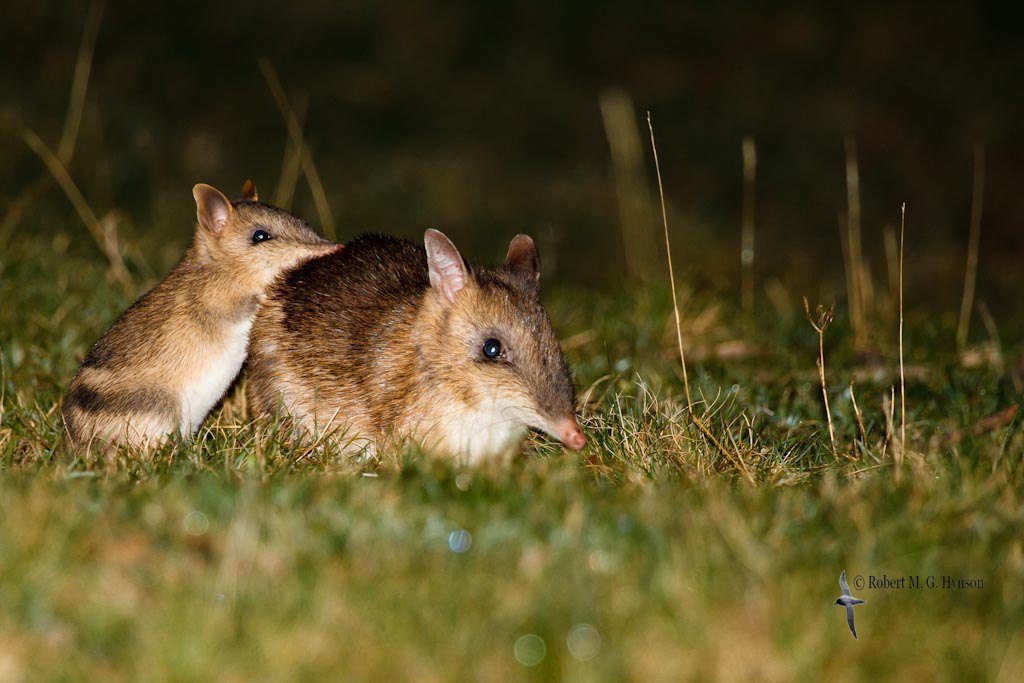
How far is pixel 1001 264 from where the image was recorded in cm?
1219

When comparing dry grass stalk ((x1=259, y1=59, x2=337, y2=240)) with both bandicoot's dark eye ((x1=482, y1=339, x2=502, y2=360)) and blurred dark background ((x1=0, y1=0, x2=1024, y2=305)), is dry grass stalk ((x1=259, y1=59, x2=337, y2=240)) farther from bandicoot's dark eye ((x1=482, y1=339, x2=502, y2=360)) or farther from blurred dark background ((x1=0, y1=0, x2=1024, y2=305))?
bandicoot's dark eye ((x1=482, y1=339, x2=502, y2=360))

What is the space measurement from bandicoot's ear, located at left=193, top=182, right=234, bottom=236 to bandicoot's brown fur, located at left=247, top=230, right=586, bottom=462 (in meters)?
0.49

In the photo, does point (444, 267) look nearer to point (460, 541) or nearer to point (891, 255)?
point (460, 541)

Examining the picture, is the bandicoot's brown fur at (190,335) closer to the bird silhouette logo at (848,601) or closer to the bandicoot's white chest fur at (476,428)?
the bandicoot's white chest fur at (476,428)

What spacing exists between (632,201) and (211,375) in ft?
19.0

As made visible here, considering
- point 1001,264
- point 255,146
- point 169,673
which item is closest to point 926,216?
point 1001,264

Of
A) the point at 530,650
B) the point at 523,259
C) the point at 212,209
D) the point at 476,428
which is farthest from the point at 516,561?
the point at 212,209

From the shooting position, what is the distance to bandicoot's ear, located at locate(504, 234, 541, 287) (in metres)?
4.81

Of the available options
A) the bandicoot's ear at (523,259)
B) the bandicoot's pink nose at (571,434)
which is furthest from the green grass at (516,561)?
the bandicoot's ear at (523,259)

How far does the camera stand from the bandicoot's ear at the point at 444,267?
14.7 ft

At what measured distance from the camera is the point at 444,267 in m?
4.52

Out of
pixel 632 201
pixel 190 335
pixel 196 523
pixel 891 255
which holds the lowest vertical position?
pixel 632 201

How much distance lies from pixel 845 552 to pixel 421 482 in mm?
1357

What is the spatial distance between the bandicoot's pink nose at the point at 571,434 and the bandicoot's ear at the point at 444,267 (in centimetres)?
A: 72
